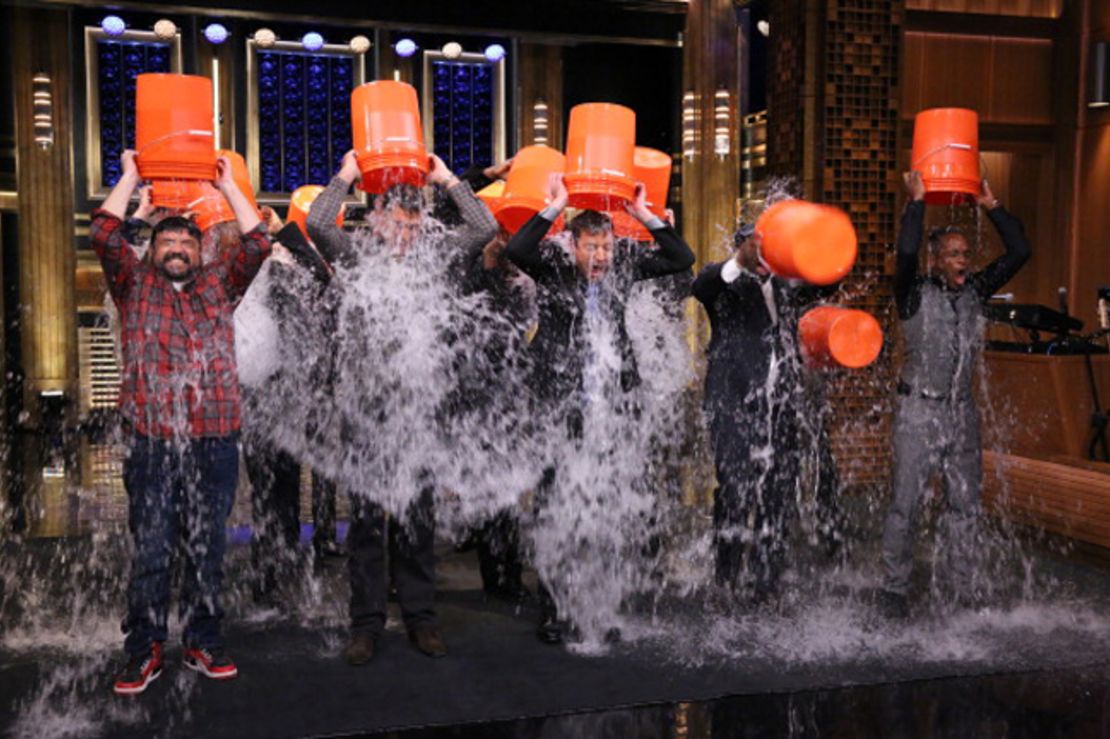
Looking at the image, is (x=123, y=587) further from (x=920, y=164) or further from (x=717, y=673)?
(x=920, y=164)

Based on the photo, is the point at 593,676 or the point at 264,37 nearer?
the point at 593,676

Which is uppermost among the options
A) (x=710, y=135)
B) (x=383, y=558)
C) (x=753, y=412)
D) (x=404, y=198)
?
(x=710, y=135)

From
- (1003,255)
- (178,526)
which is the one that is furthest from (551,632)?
(1003,255)

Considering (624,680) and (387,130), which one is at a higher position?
(387,130)

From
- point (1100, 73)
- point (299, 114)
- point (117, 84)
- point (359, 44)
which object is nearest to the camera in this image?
point (1100, 73)

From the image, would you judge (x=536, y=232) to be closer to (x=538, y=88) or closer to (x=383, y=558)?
(x=383, y=558)

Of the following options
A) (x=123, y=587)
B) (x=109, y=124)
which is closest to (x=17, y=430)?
(x=109, y=124)

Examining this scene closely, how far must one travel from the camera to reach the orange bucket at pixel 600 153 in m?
3.75

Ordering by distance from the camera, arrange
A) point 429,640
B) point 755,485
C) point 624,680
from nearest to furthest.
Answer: point 624,680
point 429,640
point 755,485

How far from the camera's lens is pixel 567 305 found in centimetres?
389

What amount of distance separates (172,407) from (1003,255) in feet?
10.3

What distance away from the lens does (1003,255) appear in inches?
171

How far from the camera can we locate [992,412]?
671cm

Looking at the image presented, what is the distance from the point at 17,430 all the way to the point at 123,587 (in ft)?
20.9
